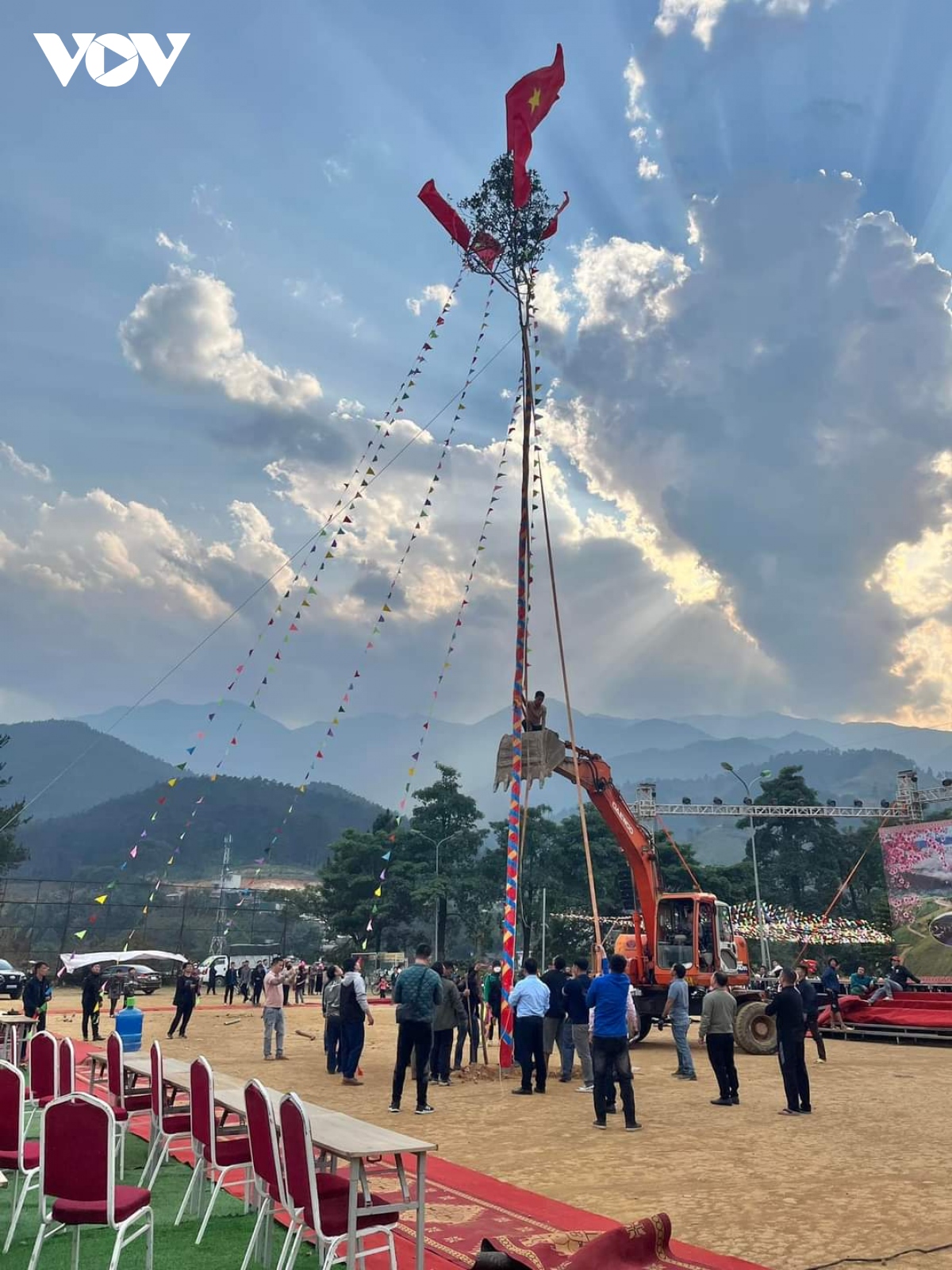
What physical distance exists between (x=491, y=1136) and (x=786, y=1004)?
154 inches

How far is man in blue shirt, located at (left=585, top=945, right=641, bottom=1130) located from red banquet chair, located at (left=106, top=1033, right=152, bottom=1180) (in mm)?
4981

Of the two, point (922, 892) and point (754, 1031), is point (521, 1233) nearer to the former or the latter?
point (754, 1031)

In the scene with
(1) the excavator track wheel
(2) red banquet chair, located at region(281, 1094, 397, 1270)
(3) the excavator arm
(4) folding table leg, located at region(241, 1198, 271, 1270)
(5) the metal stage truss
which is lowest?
(1) the excavator track wheel

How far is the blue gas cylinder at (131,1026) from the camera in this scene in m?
15.6

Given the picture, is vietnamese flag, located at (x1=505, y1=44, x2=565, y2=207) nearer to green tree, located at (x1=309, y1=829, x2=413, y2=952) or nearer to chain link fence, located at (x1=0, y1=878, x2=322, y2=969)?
chain link fence, located at (x1=0, y1=878, x2=322, y2=969)

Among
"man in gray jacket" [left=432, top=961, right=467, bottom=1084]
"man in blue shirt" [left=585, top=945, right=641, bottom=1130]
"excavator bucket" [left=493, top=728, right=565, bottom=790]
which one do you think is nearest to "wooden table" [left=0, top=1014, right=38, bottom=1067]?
"man in gray jacket" [left=432, top=961, right=467, bottom=1084]

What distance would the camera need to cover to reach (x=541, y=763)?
49.6 ft

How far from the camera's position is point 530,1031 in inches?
493

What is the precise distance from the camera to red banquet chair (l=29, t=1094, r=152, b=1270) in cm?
444

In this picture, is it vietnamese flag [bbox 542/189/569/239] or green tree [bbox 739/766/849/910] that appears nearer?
vietnamese flag [bbox 542/189/569/239]

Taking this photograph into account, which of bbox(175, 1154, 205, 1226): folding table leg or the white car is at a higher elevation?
bbox(175, 1154, 205, 1226): folding table leg

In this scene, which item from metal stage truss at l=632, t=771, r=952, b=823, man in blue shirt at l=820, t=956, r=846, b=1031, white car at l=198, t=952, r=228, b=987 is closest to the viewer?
man in blue shirt at l=820, t=956, r=846, b=1031

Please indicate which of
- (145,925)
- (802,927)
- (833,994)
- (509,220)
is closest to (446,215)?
(509,220)

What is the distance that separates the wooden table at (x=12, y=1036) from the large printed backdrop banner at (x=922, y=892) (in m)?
35.8
